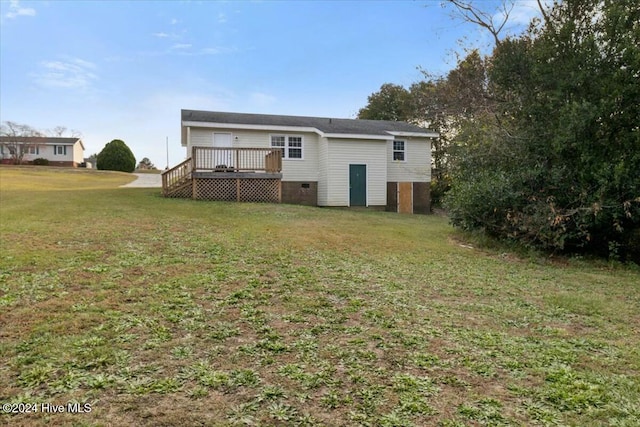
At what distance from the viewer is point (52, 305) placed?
397cm

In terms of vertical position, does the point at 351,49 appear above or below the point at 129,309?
above

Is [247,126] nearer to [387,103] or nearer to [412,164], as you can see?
[412,164]

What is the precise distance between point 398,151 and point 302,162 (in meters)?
5.21

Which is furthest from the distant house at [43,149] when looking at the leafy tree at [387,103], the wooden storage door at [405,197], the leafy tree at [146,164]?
the wooden storage door at [405,197]

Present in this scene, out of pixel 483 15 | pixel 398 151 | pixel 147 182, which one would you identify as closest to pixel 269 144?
pixel 398 151

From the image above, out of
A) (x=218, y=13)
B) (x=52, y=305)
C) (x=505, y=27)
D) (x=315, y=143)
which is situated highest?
(x=218, y=13)

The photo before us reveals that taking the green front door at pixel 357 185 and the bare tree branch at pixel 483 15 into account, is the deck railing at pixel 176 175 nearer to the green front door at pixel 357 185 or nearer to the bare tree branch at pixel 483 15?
the green front door at pixel 357 185

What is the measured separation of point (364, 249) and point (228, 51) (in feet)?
44.2

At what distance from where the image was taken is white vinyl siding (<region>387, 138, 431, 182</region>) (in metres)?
19.9

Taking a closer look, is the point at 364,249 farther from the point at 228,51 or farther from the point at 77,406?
the point at 228,51

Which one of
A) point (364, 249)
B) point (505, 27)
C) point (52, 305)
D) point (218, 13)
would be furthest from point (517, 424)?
point (218, 13)

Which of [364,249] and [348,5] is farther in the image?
[348,5]

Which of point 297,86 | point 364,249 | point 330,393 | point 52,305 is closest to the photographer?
point 330,393

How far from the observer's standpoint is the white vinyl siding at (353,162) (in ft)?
58.7
